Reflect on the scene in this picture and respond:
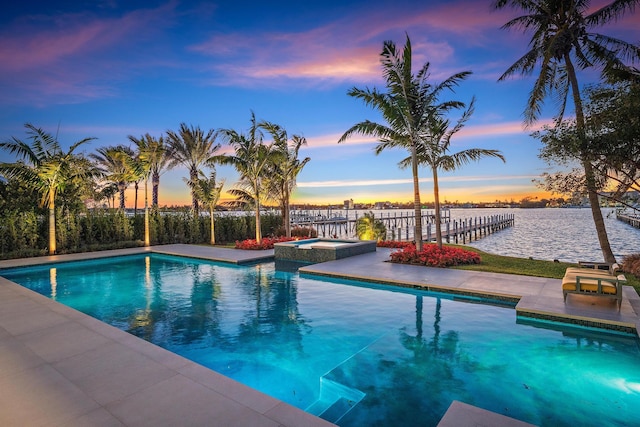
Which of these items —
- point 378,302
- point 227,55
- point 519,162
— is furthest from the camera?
point 519,162

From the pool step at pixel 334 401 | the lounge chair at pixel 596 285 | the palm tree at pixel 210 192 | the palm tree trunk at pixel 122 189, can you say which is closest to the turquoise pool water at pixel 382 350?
the pool step at pixel 334 401

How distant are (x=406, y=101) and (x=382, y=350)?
28.1ft

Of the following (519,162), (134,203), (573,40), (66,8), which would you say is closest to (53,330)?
(66,8)

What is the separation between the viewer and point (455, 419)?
2.79m

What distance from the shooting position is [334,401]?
3.69m

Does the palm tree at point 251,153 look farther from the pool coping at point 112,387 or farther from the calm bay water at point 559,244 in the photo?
the calm bay water at point 559,244

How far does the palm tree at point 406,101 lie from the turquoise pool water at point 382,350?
546cm

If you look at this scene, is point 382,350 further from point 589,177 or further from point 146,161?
point 146,161

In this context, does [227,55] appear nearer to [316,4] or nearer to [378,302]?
[316,4]

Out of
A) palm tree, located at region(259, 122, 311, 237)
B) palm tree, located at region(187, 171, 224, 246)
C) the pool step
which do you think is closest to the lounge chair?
the pool step

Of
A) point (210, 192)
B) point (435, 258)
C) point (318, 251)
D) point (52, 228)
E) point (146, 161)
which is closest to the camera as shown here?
point (435, 258)

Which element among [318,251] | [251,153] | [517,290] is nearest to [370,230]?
[318,251]

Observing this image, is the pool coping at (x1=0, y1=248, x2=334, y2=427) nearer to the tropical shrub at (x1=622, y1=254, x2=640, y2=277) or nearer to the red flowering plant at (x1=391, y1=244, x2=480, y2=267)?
the red flowering plant at (x1=391, y1=244, x2=480, y2=267)

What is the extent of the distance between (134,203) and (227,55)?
21166mm
